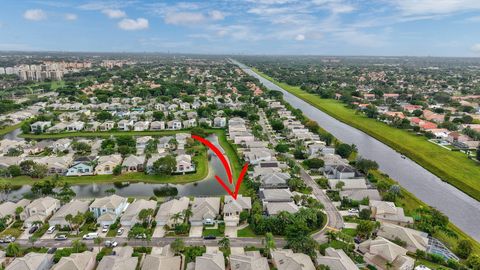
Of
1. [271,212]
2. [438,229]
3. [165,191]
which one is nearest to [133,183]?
[165,191]

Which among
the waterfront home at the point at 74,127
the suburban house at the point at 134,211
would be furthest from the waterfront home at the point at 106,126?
the suburban house at the point at 134,211

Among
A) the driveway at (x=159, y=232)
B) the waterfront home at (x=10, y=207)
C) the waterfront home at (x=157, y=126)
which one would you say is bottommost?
the driveway at (x=159, y=232)

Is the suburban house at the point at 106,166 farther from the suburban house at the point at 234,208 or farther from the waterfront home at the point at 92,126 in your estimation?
the waterfront home at the point at 92,126

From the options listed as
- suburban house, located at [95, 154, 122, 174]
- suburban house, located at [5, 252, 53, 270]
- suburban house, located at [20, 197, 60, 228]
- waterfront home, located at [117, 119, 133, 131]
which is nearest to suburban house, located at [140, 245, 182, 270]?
suburban house, located at [5, 252, 53, 270]

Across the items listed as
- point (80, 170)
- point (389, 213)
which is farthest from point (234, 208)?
point (80, 170)

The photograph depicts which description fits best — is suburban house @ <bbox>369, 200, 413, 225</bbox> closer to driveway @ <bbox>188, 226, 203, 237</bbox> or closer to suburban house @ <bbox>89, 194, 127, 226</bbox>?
driveway @ <bbox>188, 226, 203, 237</bbox>

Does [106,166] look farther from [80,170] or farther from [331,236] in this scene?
[331,236]
